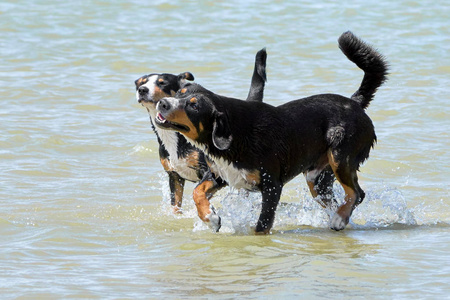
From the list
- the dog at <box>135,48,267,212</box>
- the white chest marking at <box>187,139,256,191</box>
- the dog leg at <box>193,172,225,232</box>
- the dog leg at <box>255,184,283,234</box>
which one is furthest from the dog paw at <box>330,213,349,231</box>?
the dog at <box>135,48,267,212</box>

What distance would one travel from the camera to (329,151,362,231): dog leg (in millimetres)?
7332

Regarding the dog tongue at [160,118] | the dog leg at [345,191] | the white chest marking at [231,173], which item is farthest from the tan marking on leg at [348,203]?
the dog tongue at [160,118]

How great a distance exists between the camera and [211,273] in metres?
5.80

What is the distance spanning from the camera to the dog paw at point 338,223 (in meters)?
7.33

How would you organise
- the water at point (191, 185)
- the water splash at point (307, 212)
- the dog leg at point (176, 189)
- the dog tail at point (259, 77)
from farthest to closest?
the dog leg at point (176, 189)
the dog tail at point (259, 77)
the water splash at point (307, 212)
the water at point (191, 185)

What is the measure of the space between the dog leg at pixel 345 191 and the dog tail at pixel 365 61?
0.69 m

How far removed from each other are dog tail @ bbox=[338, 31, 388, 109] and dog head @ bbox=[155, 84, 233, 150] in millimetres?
1478

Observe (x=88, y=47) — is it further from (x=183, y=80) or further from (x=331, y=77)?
(x=183, y=80)

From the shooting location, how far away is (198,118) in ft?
21.5

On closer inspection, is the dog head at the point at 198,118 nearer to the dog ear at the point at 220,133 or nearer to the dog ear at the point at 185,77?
the dog ear at the point at 220,133

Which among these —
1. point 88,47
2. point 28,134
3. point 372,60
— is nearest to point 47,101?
point 28,134

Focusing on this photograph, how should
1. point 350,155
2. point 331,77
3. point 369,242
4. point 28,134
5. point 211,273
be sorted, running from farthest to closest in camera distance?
1. point 331,77
2. point 28,134
3. point 350,155
4. point 369,242
5. point 211,273

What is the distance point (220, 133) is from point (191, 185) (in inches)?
119

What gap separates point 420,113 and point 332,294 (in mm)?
7471
